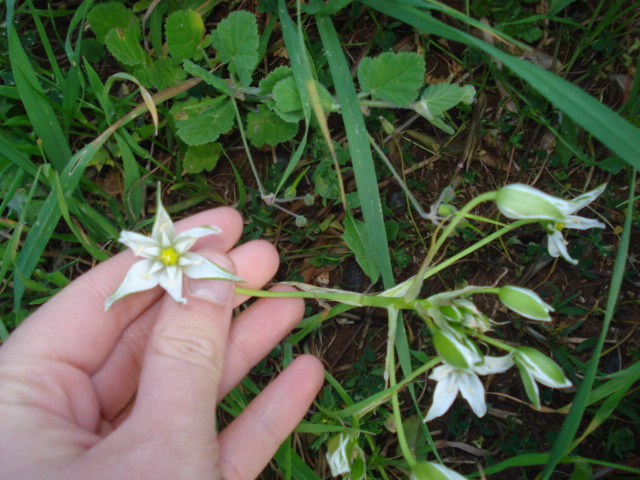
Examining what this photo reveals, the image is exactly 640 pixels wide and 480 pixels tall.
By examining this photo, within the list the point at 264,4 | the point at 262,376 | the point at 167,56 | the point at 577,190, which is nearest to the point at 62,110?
the point at 167,56

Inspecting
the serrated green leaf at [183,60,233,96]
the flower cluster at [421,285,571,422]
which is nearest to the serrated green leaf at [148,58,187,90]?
the serrated green leaf at [183,60,233,96]

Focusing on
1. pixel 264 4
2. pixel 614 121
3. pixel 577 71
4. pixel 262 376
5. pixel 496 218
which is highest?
pixel 264 4

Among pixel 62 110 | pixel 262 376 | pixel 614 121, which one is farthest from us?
pixel 262 376

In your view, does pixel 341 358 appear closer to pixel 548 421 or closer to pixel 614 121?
pixel 548 421

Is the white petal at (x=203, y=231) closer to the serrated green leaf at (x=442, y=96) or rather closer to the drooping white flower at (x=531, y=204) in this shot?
the drooping white flower at (x=531, y=204)

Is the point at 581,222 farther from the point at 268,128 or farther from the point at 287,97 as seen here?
the point at 268,128

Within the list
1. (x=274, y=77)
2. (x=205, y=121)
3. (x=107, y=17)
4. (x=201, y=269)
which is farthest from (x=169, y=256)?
(x=107, y=17)

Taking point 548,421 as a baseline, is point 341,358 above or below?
above

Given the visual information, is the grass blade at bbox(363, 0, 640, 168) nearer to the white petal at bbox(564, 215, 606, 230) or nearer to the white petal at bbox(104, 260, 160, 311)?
the white petal at bbox(564, 215, 606, 230)

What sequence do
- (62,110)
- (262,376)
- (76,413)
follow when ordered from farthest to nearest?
(262,376)
(62,110)
(76,413)
